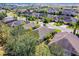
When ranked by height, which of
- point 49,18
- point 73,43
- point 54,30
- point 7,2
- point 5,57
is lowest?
point 5,57

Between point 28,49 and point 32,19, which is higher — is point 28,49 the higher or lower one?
the lower one

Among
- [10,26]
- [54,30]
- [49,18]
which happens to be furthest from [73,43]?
[10,26]

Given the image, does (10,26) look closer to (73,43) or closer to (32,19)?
(32,19)

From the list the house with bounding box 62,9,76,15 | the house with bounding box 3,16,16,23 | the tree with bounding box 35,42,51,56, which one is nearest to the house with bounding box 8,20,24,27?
the house with bounding box 3,16,16,23

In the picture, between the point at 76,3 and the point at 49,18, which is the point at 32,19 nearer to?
the point at 49,18

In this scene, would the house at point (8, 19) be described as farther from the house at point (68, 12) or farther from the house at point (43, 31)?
the house at point (68, 12)

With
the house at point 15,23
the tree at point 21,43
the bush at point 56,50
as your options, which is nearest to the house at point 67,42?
the bush at point 56,50
